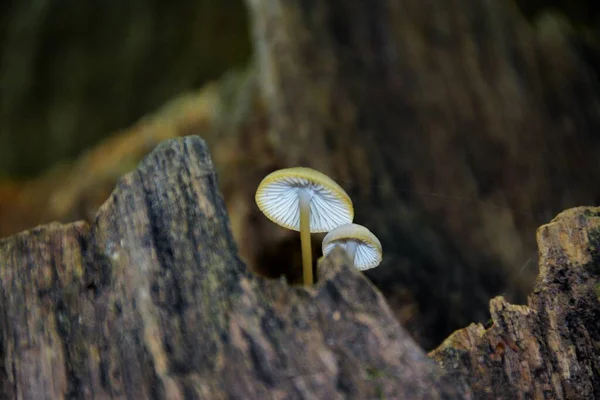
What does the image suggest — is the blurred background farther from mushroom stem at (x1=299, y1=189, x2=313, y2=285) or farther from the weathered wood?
mushroom stem at (x1=299, y1=189, x2=313, y2=285)

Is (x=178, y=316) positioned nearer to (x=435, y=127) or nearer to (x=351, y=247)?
(x=351, y=247)

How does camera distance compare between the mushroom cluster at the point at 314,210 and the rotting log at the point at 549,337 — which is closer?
the rotting log at the point at 549,337

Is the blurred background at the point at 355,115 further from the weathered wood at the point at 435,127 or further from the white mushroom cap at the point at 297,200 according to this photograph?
the white mushroom cap at the point at 297,200

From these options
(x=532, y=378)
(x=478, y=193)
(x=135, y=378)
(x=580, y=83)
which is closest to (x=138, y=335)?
(x=135, y=378)

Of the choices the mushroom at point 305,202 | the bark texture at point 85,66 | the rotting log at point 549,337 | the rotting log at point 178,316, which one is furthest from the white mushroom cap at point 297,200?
the bark texture at point 85,66

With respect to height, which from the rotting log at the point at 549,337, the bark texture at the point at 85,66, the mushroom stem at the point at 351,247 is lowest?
the rotting log at the point at 549,337

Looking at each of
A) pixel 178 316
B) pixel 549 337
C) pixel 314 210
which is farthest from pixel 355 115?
pixel 178 316

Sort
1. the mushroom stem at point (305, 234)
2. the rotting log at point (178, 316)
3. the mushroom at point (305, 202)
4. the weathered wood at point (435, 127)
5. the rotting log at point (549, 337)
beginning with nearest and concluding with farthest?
the rotting log at point (178, 316), the rotting log at point (549, 337), the mushroom at point (305, 202), the mushroom stem at point (305, 234), the weathered wood at point (435, 127)

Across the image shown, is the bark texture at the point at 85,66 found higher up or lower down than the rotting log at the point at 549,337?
higher up
